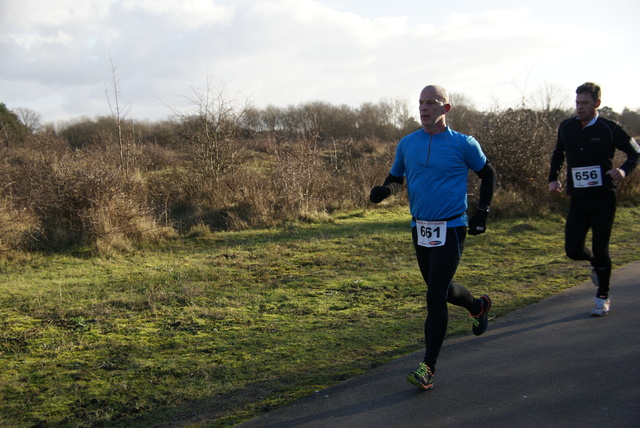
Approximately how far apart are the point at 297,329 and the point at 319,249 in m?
4.09

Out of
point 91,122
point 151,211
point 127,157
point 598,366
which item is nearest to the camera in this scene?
point 598,366

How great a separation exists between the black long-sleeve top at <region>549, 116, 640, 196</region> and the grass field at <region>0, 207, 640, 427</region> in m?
1.54

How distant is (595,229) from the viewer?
5434 millimetres

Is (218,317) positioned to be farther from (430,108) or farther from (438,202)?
Result: (430,108)

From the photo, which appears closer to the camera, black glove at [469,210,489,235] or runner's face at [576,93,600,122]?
black glove at [469,210,489,235]

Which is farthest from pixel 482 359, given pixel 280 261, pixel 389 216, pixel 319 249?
pixel 389 216

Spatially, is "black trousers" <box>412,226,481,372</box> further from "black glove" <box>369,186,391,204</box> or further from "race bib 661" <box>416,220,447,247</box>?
"black glove" <box>369,186,391,204</box>

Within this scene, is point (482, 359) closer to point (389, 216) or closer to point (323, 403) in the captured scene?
point (323, 403)

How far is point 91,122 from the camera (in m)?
31.0

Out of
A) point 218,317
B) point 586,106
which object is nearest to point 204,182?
point 218,317

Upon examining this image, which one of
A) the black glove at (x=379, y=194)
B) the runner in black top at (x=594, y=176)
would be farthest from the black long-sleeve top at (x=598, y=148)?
the black glove at (x=379, y=194)

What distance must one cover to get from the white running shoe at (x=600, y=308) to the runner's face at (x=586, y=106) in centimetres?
187

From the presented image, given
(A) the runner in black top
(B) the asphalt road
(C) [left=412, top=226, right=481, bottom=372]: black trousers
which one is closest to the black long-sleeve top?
(A) the runner in black top

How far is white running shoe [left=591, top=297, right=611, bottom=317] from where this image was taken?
5469 mm
